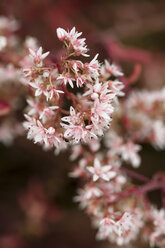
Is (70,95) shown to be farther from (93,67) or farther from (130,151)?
(130,151)

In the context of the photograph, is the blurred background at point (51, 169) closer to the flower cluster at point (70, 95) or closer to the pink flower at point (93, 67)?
the flower cluster at point (70, 95)

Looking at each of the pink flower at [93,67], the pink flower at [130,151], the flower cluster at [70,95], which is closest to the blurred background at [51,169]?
the pink flower at [130,151]

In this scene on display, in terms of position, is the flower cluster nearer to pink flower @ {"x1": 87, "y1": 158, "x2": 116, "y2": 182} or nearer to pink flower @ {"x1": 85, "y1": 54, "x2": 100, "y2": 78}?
pink flower @ {"x1": 85, "y1": 54, "x2": 100, "y2": 78}

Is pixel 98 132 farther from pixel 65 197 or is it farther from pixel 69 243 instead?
pixel 69 243

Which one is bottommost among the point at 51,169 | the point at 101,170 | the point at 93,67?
the point at 101,170

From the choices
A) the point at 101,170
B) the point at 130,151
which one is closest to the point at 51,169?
the point at 130,151

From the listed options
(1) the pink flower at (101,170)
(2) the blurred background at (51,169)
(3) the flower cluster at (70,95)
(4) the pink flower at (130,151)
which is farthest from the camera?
(2) the blurred background at (51,169)

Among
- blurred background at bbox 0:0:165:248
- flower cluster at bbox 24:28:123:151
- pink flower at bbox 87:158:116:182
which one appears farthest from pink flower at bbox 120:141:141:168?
blurred background at bbox 0:0:165:248

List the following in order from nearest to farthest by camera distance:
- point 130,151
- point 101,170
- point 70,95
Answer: point 70,95 → point 101,170 → point 130,151
